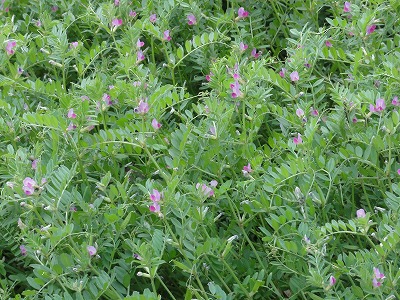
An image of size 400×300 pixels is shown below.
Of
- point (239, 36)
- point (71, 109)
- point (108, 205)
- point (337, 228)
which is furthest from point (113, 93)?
point (337, 228)

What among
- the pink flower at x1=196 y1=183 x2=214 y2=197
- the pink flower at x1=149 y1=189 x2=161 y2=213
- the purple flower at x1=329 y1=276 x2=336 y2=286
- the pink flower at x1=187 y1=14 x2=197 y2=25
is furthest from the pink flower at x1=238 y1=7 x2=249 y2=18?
the purple flower at x1=329 y1=276 x2=336 y2=286

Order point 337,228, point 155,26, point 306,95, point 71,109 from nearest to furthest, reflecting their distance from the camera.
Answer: point 337,228
point 71,109
point 306,95
point 155,26

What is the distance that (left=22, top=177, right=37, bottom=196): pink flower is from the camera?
82.2 inches

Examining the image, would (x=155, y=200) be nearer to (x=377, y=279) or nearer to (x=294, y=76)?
(x=377, y=279)

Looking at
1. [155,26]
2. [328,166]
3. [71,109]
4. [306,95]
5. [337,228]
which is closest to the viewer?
[337,228]

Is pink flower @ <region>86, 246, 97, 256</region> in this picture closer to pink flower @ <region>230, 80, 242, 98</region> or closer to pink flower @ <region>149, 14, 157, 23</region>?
pink flower @ <region>230, 80, 242, 98</region>

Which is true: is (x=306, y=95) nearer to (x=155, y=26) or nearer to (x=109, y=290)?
(x=155, y=26)

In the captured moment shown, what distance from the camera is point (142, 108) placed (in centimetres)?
233

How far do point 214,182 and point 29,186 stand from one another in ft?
1.61

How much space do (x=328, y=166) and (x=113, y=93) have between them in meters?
0.75

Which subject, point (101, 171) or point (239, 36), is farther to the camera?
point (239, 36)

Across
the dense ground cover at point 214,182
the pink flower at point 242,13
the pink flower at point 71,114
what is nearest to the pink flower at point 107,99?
the dense ground cover at point 214,182

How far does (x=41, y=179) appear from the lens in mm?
2131

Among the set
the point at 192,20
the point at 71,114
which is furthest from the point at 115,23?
the point at 71,114
